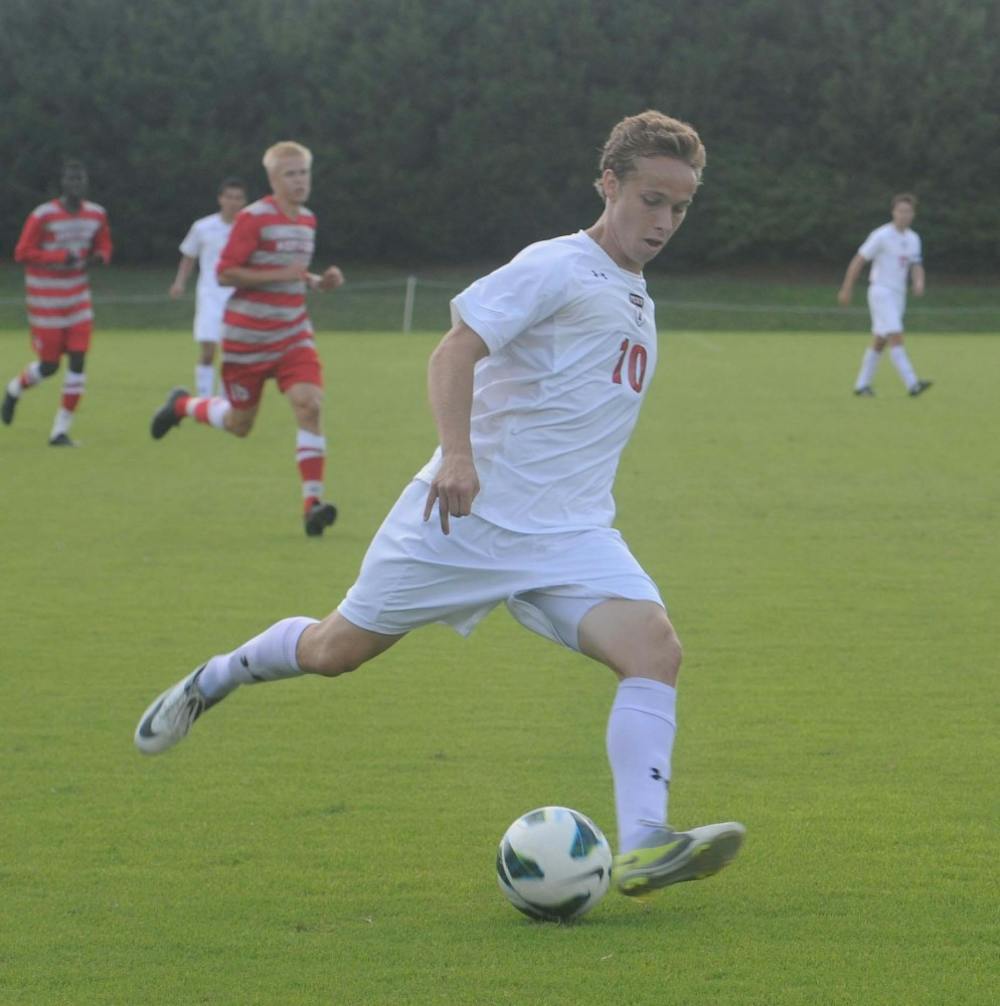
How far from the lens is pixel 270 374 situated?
10.5 meters

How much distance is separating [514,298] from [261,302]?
20.4 feet

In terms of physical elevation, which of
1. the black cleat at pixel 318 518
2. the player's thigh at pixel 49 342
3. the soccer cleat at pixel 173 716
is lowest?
the player's thigh at pixel 49 342

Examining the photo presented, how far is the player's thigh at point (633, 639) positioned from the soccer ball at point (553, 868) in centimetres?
40

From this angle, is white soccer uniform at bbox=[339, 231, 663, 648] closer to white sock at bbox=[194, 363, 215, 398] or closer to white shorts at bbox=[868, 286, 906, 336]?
white sock at bbox=[194, 363, 215, 398]

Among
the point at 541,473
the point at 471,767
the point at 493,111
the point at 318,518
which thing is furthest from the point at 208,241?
the point at 493,111

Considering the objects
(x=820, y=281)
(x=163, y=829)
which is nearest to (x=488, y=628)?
(x=163, y=829)

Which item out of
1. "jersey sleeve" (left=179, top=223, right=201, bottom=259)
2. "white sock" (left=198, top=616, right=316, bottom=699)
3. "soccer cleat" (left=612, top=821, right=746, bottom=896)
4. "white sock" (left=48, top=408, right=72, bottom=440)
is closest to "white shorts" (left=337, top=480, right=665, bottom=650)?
"white sock" (left=198, top=616, right=316, bottom=699)

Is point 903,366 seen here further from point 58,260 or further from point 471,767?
point 471,767

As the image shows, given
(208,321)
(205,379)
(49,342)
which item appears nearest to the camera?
(49,342)

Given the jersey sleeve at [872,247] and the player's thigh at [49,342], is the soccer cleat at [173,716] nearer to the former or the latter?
the player's thigh at [49,342]

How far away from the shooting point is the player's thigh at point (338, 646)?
4.73 metres

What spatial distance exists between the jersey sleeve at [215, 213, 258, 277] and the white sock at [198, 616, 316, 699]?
5.49 m

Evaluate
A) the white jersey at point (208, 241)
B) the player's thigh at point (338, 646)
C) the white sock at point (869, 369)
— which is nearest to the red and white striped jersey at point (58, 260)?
the white jersey at point (208, 241)

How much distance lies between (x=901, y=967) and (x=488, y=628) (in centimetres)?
A: 434
